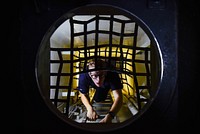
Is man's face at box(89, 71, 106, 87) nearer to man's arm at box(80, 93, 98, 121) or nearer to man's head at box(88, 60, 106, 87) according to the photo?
man's head at box(88, 60, 106, 87)

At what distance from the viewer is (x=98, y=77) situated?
6.85 feet

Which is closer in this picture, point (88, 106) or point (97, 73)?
point (97, 73)

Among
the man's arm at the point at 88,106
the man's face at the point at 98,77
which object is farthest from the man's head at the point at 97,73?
the man's arm at the point at 88,106

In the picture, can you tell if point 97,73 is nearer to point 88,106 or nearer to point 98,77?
point 98,77

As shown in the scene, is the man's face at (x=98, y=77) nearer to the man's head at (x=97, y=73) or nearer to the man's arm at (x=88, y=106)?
the man's head at (x=97, y=73)

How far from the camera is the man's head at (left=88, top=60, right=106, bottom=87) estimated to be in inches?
75.3

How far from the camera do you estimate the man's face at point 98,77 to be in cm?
205

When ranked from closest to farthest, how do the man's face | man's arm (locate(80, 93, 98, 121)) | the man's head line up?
the man's head → the man's face → man's arm (locate(80, 93, 98, 121))

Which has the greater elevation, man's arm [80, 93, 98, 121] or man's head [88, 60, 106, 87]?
man's head [88, 60, 106, 87]

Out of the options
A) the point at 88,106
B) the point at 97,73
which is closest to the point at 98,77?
the point at 97,73

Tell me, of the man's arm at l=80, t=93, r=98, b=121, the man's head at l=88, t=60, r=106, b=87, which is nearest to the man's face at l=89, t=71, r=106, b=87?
the man's head at l=88, t=60, r=106, b=87

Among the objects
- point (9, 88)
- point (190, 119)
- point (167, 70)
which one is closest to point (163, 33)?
point (167, 70)

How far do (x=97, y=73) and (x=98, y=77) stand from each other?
0.20 ft

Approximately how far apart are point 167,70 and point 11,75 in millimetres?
502
